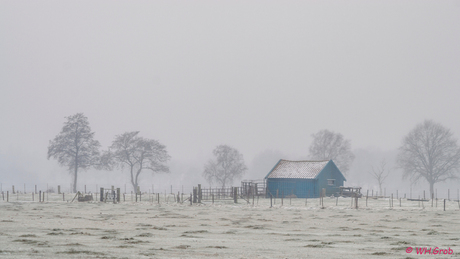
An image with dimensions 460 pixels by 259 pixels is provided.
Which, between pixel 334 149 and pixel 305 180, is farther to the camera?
pixel 334 149

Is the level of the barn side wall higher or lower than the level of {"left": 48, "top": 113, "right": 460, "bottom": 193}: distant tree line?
lower

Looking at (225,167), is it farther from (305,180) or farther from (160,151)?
(305,180)

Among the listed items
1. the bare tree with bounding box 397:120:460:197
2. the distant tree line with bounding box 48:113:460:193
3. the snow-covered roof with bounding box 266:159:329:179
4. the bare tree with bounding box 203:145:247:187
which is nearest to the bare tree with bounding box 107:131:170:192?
the distant tree line with bounding box 48:113:460:193

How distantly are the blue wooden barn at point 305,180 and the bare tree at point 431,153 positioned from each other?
2430 centimetres

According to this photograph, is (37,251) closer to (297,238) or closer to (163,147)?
(297,238)

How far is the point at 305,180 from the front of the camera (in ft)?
235

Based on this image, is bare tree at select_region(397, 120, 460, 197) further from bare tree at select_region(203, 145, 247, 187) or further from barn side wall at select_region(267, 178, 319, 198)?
bare tree at select_region(203, 145, 247, 187)

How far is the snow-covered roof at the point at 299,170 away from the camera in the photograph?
72375 millimetres

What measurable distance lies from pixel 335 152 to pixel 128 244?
3721 inches

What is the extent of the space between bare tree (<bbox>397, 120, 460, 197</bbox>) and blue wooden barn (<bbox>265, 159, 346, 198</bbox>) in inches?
957

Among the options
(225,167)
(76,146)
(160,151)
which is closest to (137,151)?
(160,151)

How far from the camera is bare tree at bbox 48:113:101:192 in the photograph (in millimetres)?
94938

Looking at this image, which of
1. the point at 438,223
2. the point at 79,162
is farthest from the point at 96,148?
the point at 438,223

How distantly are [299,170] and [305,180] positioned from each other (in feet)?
9.94
